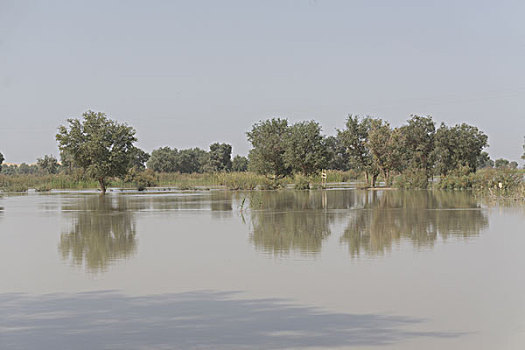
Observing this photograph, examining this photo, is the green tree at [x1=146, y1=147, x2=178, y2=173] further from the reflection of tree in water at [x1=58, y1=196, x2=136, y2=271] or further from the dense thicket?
the reflection of tree in water at [x1=58, y1=196, x2=136, y2=271]

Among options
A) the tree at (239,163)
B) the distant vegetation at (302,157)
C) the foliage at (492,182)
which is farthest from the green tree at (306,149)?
the tree at (239,163)

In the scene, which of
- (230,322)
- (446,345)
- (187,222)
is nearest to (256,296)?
(230,322)

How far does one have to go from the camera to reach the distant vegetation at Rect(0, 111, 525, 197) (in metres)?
41.2

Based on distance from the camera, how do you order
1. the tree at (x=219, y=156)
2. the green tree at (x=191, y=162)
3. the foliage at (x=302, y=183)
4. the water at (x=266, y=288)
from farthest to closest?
1. the green tree at (x=191, y=162)
2. the tree at (x=219, y=156)
3. the foliage at (x=302, y=183)
4. the water at (x=266, y=288)

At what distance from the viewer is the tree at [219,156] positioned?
94625 millimetres

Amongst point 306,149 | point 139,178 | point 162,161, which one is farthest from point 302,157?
point 162,161

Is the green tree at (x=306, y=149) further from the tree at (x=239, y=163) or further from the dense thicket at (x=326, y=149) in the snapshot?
the tree at (x=239, y=163)

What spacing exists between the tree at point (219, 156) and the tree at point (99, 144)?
52.0m

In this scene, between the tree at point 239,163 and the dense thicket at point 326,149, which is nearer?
the dense thicket at point 326,149

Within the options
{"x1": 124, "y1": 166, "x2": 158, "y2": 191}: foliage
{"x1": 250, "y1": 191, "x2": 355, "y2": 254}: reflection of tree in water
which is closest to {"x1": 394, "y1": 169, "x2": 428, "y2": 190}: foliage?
{"x1": 124, "y1": 166, "x2": 158, "y2": 191}: foliage

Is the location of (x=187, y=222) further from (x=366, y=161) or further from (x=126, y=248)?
(x=366, y=161)

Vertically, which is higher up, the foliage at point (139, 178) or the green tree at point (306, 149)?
the green tree at point (306, 149)

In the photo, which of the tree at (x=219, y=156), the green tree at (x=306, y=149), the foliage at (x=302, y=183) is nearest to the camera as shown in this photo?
the foliage at (x=302, y=183)

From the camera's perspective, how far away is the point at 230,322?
6676mm
